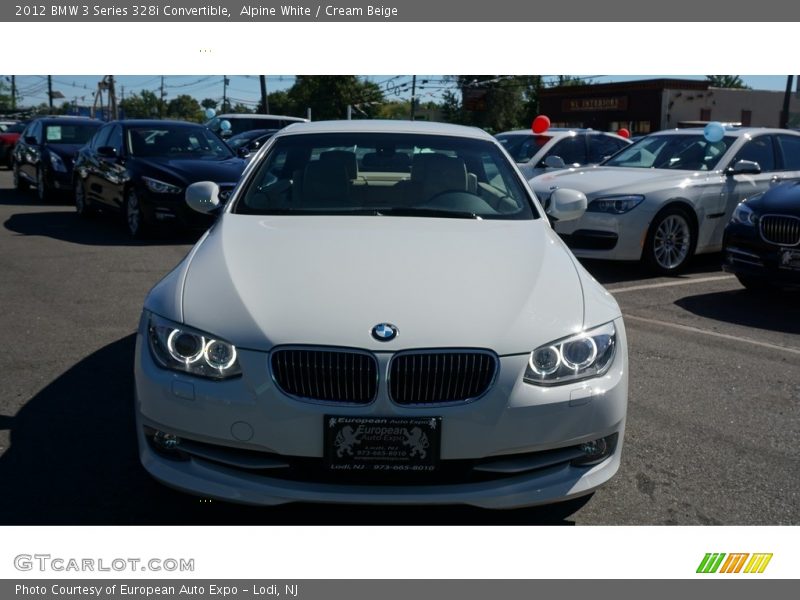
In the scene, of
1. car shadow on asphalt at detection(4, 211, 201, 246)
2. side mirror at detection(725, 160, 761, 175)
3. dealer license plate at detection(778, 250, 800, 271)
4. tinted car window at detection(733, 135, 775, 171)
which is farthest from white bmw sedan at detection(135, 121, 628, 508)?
car shadow on asphalt at detection(4, 211, 201, 246)

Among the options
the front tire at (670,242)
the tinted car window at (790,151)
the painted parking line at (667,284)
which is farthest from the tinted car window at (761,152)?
the painted parking line at (667,284)

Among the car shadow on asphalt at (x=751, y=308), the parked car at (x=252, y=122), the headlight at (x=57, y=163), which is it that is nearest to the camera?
the car shadow on asphalt at (x=751, y=308)

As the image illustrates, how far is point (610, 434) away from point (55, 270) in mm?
7352

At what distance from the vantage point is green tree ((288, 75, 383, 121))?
61.2 meters

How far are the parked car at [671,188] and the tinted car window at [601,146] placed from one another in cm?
297

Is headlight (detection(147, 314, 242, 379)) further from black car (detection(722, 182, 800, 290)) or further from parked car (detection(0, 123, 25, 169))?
parked car (detection(0, 123, 25, 169))

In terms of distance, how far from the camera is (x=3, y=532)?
3.27 m

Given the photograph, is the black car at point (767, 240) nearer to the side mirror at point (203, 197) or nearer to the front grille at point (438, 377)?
the side mirror at point (203, 197)

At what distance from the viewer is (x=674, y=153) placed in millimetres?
10352

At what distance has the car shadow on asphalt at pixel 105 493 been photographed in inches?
135

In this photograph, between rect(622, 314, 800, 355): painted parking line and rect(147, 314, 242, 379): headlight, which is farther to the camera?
rect(622, 314, 800, 355): painted parking line

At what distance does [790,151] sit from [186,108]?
123159 millimetres

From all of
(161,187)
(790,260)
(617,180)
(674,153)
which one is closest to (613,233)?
(617,180)

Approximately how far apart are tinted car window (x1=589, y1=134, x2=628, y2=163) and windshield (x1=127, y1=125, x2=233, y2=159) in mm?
5676
